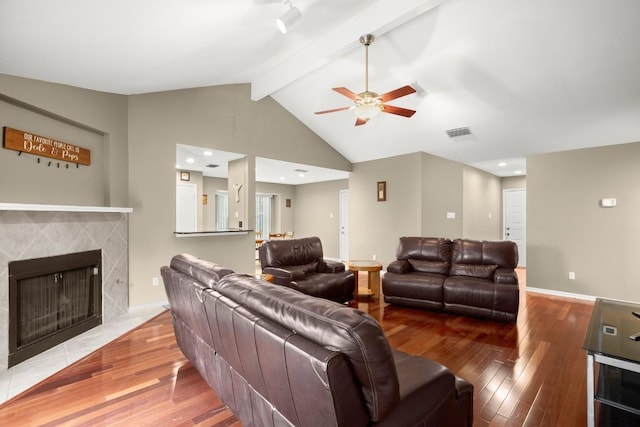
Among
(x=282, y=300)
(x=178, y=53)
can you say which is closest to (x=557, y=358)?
(x=282, y=300)

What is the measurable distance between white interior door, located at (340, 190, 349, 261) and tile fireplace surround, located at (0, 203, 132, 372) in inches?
226

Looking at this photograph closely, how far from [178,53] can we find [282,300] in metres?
2.92

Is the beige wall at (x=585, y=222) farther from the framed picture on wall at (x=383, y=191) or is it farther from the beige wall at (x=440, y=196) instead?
the framed picture on wall at (x=383, y=191)

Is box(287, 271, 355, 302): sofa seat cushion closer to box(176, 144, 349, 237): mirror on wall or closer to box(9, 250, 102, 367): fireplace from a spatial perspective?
box(176, 144, 349, 237): mirror on wall

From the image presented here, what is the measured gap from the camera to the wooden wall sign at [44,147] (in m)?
2.75

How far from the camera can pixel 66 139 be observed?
3318 millimetres

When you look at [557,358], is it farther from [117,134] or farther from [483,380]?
[117,134]

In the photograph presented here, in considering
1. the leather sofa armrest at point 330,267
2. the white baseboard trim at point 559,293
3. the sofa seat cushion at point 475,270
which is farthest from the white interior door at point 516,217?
the leather sofa armrest at point 330,267

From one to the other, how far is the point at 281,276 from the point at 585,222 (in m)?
4.66

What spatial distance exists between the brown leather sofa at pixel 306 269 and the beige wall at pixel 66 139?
204cm

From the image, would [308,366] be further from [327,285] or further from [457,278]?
[457,278]

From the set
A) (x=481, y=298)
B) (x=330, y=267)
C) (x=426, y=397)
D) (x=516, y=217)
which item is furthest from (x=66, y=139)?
(x=516, y=217)

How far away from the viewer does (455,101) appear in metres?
4.36

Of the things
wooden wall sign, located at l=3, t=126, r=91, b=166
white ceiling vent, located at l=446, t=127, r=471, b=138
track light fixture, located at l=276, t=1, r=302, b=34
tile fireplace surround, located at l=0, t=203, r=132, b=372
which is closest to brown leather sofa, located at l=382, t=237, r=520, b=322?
white ceiling vent, located at l=446, t=127, r=471, b=138
